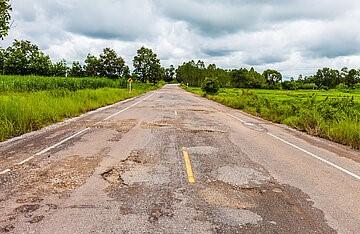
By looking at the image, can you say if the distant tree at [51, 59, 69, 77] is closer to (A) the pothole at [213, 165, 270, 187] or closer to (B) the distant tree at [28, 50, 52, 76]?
(B) the distant tree at [28, 50, 52, 76]

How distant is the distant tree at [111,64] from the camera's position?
7450cm

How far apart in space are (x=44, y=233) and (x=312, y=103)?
708 inches

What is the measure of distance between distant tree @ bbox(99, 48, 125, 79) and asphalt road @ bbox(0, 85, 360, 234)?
65.9 meters

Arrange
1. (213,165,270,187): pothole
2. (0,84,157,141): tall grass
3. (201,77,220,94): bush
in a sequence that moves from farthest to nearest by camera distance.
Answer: (201,77,220,94): bush
(0,84,157,141): tall grass
(213,165,270,187): pothole

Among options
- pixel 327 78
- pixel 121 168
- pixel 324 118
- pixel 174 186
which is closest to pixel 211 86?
pixel 324 118

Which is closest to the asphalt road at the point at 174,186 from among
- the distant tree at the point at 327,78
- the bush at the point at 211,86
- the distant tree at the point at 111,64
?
the bush at the point at 211,86

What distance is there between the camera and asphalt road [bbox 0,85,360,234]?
4.46 meters

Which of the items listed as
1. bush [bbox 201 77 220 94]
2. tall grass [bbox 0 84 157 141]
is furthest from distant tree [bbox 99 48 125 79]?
tall grass [bbox 0 84 157 141]

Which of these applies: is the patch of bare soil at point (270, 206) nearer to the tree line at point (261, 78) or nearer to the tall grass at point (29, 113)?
the tall grass at point (29, 113)

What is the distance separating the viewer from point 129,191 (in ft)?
18.6

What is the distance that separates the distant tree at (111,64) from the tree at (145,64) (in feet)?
32.2

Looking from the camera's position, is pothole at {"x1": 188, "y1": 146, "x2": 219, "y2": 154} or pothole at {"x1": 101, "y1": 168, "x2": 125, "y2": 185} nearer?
pothole at {"x1": 101, "y1": 168, "x2": 125, "y2": 185}

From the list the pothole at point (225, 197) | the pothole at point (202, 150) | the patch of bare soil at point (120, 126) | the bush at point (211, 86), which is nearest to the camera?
the pothole at point (225, 197)

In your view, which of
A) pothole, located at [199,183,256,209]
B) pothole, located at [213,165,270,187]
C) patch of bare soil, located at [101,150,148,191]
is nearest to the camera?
pothole, located at [199,183,256,209]
